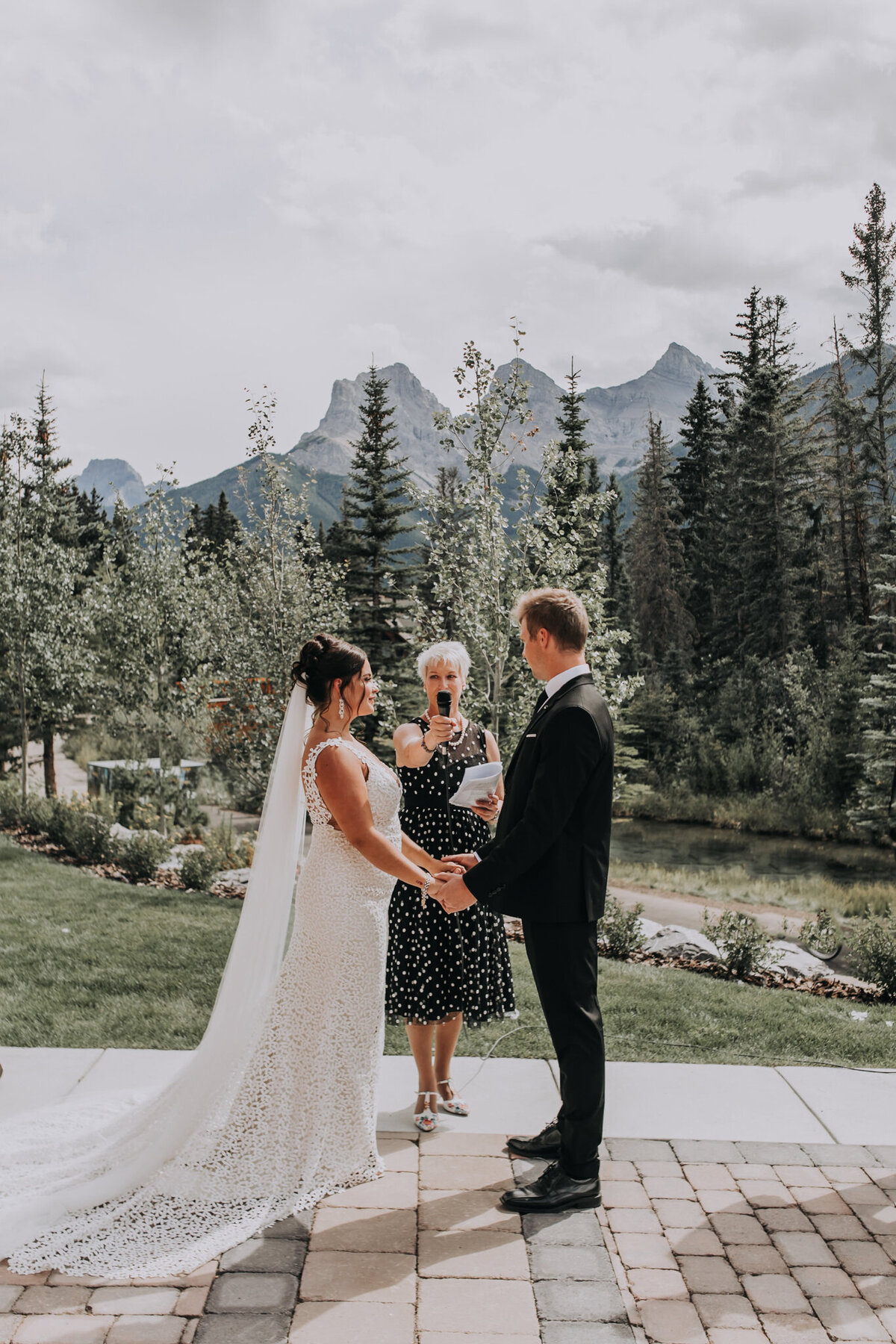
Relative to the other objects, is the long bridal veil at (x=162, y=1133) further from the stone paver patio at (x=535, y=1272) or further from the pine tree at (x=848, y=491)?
the pine tree at (x=848, y=491)

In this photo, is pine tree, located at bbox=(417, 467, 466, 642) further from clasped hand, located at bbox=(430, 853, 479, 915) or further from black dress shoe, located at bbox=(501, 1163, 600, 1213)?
black dress shoe, located at bbox=(501, 1163, 600, 1213)

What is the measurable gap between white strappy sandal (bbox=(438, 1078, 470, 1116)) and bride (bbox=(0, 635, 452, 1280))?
1.85ft

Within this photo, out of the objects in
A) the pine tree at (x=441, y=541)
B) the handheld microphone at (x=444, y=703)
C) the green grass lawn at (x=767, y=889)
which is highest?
the pine tree at (x=441, y=541)

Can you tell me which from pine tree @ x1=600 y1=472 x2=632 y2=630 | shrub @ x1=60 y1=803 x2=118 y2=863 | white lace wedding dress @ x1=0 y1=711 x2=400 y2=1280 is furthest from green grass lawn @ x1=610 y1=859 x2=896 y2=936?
pine tree @ x1=600 y1=472 x2=632 y2=630

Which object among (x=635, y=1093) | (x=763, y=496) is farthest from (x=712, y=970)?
(x=763, y=496)

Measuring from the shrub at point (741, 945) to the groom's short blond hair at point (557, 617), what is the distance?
486 centimetres

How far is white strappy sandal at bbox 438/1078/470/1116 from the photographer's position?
413 cm

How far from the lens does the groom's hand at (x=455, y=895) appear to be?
11.3 feet

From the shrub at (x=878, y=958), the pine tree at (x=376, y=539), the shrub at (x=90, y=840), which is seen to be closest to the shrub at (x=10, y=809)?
the shrub at (x=90, y=840)

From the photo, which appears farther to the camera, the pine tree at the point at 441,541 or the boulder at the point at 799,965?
the pine tree at the point at 441,541

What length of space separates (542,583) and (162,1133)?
708cm

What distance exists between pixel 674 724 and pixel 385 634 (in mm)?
9112

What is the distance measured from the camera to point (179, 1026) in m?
5.23

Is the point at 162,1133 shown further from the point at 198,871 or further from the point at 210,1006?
the point at 198,871
